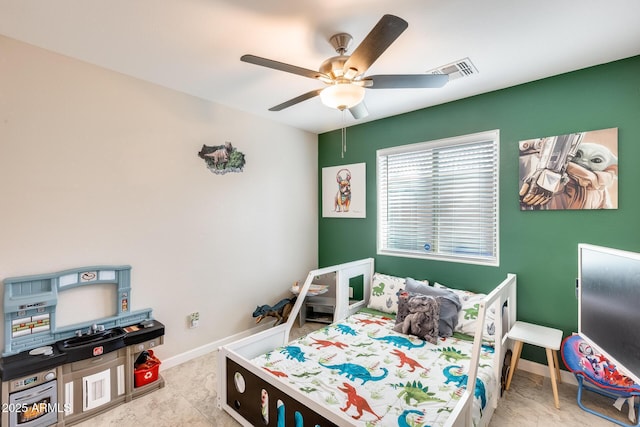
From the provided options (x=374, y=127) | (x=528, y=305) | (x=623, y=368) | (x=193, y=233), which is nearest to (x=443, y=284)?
(x=528, y=305)

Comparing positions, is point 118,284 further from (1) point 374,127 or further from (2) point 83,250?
(1) point 374,127

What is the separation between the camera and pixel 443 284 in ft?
9.37

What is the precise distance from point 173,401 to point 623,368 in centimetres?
263

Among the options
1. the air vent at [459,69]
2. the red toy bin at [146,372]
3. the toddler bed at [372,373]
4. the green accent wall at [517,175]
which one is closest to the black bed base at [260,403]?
the toddler bed at [372,373]

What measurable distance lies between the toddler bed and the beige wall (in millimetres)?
Answer: 973

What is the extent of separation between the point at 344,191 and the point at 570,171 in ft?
7.12

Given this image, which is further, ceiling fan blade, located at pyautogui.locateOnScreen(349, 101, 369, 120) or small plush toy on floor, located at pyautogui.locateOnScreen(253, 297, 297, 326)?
small plush toy on floor, located at pyautogui.locateOnScreen(253, 297, 297, 326)

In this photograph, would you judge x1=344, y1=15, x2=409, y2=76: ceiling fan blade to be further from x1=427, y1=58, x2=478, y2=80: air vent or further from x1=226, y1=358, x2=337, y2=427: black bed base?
x1=226, y1=358, x2=337, y2=427: black bed base

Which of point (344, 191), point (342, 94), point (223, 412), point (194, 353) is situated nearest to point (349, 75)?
point (342, 94)

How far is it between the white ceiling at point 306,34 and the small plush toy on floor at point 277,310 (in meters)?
2.27

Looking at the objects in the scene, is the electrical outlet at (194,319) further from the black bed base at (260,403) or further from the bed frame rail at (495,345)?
the bed frame rail at (495,345)

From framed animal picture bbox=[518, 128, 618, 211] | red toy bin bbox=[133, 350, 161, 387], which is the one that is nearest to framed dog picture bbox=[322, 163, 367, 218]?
framed animal picture bbox=[518, 128, 618, 211]

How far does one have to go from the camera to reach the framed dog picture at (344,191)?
11.4 feet

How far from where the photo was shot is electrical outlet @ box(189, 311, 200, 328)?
8.77 ft
